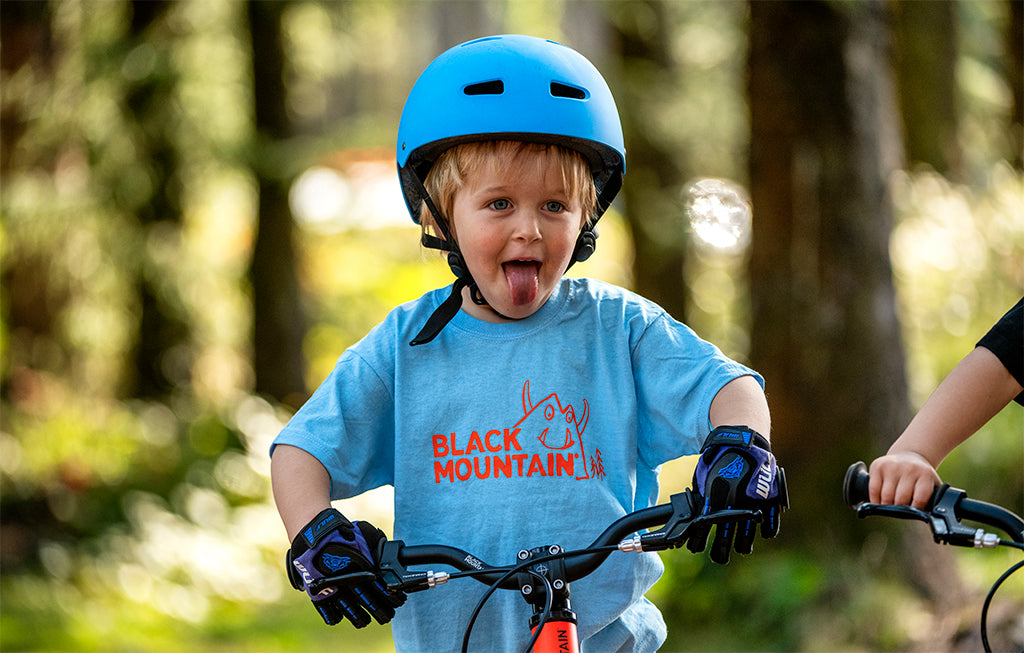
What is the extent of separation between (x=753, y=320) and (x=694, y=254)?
5660 mm

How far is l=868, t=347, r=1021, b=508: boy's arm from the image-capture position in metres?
2.32

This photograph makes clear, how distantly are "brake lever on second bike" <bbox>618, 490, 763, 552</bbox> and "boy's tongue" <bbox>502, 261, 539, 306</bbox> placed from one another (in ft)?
2.26

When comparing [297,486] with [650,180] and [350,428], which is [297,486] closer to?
[350,428]

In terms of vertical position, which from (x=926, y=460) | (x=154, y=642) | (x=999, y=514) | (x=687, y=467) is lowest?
(x=999, y=514)

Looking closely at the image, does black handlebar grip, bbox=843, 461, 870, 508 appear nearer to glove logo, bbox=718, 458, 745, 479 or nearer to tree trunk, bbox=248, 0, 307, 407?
glove logo, bbox=718, 458, 745, 479

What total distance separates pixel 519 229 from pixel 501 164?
0.66ft

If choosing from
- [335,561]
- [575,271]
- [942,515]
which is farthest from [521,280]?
[575,271]

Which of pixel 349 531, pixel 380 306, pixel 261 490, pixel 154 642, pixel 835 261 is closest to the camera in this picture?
pixel 349 531

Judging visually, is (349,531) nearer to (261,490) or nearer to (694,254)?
(261,490)

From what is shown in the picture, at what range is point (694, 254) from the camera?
12.2 meters

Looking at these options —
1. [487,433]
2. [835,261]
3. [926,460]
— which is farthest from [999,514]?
[835,261]

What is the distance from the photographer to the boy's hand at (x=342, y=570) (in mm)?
2285

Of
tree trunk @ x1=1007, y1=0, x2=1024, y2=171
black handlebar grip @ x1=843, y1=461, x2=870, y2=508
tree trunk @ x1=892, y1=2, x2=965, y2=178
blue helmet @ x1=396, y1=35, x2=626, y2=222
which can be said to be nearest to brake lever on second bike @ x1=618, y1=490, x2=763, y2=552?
black handlebar grip @ x1=843, y1=461, x2=870, y2=508

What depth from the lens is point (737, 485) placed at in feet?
7.39
